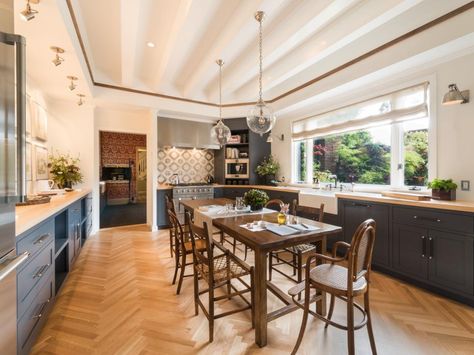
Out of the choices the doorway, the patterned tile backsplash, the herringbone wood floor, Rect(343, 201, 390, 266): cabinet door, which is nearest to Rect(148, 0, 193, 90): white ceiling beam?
the patterned tile backsplash

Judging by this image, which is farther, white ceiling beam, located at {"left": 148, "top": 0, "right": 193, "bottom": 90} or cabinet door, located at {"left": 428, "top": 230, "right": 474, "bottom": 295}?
white ceiling beam, located at {"left": 148, "top": 0, "right": 193, "bottom": 90}

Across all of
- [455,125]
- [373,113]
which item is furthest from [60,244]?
[455,125]

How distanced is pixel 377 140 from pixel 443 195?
1280 millimetres

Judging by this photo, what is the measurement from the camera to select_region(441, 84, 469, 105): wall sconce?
232cm

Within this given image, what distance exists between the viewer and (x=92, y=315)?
198 centimetres

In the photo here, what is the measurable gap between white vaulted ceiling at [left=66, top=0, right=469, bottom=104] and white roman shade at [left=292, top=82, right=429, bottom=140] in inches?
29.1

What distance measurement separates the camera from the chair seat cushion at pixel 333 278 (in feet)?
4.76

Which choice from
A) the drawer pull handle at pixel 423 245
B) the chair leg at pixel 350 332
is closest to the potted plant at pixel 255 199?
the chair leg at pixel 350 332

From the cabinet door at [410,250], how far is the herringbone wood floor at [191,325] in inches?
7.6

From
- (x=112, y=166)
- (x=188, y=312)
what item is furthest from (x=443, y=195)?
(x=112, y=166)

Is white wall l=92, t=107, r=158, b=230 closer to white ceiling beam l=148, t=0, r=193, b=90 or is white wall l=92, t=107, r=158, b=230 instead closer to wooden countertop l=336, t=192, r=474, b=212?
white ceiling beam l=148, t=0, r=193, b=90

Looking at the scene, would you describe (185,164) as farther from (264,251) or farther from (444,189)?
(444,189)

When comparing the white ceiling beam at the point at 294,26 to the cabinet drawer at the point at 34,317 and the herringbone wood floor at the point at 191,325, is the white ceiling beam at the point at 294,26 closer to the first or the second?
the herringbone wood floor at the point at 191,325

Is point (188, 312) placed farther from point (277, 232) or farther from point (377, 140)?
point (377, 140)
